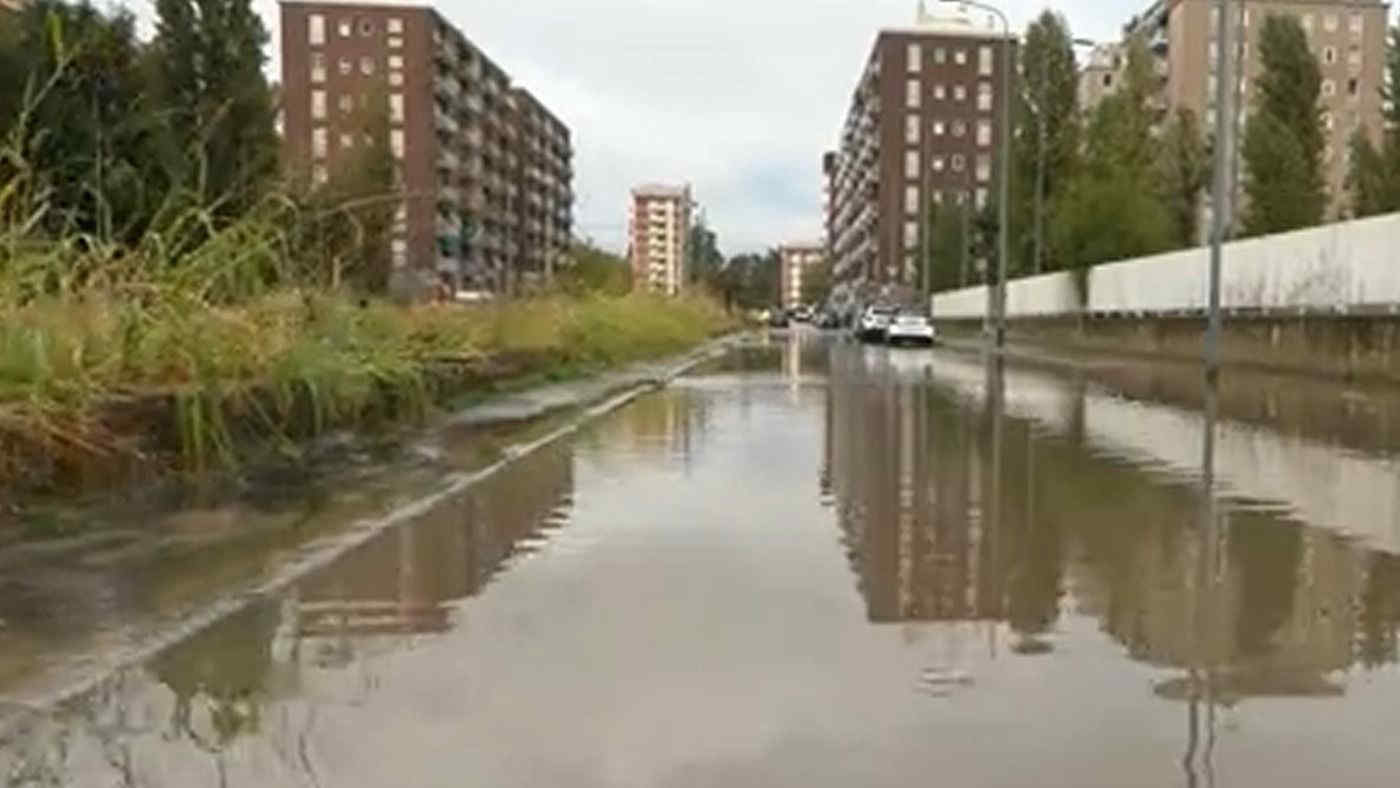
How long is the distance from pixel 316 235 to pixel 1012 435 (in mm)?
8296

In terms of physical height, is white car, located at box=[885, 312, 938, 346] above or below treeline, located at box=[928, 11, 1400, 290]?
below

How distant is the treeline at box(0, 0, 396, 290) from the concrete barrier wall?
17729 millimetres

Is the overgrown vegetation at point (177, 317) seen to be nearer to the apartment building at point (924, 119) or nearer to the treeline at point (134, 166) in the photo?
the treeline at point (134, 166)

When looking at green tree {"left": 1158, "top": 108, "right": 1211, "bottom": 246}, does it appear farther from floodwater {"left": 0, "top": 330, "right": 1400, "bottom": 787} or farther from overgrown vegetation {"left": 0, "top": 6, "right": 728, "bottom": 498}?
floodwater {"left": 0, "top": 330, "right": 1400, "bottom": 787}

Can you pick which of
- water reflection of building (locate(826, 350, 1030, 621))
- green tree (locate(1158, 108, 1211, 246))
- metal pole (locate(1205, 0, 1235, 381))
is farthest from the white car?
water reflection of building (locate(826, 350, 1030, 621))

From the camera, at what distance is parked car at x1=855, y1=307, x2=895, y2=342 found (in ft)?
237

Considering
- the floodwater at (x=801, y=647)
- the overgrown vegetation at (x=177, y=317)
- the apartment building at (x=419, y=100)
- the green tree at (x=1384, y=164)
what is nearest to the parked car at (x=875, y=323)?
the green tree at (x=1384, y=164)

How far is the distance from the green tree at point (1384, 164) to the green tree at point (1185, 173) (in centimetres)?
826

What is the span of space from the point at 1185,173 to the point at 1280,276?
34535mm

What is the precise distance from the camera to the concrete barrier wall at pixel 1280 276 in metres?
28.1

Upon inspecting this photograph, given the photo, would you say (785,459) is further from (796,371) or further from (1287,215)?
(1287,215)

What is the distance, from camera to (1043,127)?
71250 mm

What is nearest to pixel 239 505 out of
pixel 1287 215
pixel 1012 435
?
pixel 1012 435

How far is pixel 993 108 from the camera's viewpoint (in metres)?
144
